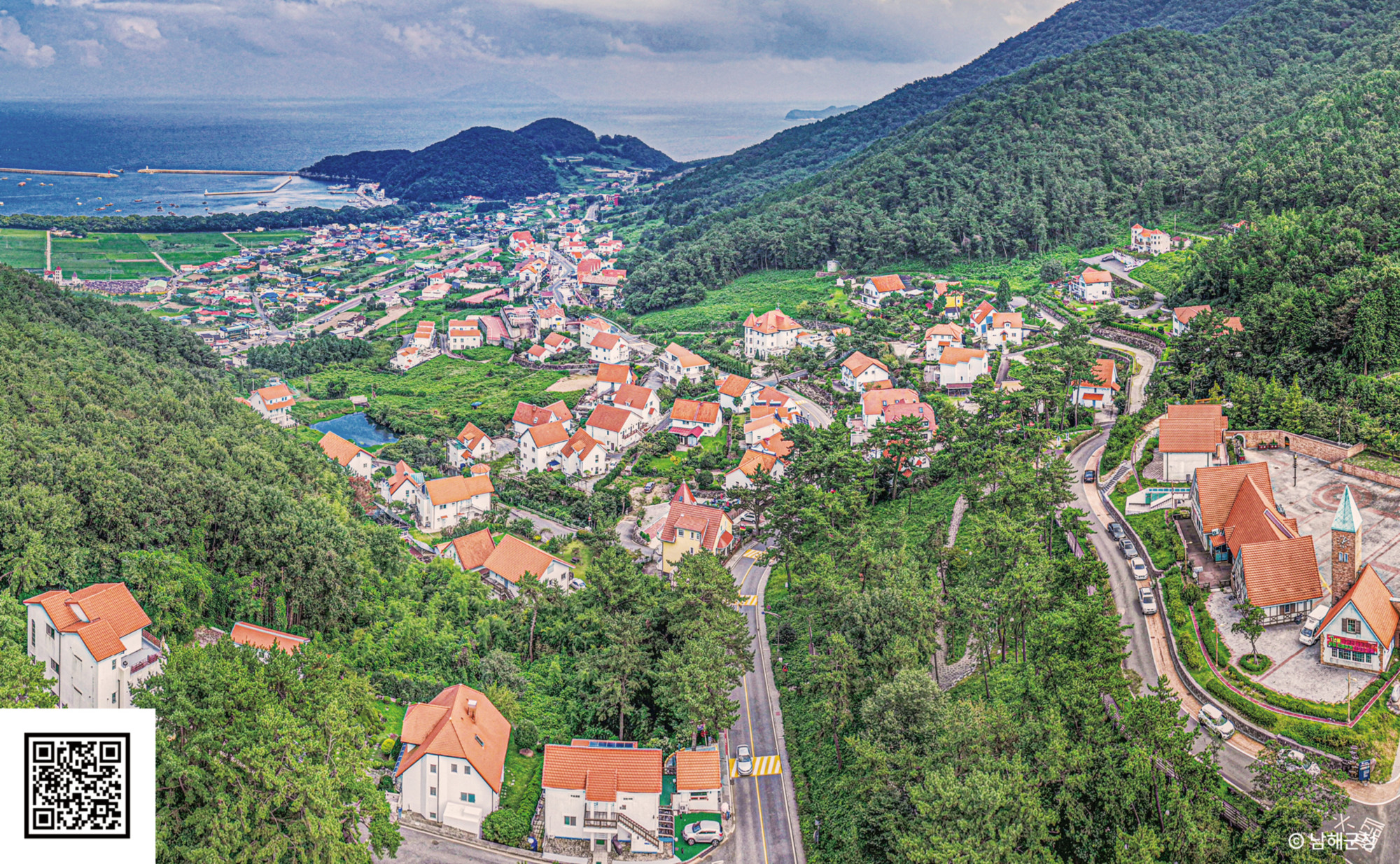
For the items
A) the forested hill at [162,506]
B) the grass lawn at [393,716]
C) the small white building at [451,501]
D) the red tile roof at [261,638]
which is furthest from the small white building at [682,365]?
the grass lawn at [393,716]

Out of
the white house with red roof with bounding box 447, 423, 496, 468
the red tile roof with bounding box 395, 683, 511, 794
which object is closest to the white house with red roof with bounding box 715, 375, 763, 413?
the white house with red roof with bounding box 447, 423, 496, 468

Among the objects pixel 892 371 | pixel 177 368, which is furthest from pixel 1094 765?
pixel 177 368

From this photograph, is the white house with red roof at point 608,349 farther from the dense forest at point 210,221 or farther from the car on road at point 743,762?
the dense forest at point 210,221

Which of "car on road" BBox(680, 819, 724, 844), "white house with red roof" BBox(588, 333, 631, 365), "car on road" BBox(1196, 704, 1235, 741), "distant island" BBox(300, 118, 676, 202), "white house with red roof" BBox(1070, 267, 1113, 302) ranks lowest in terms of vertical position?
"car on road" BBox(680, 819, 724, 844)

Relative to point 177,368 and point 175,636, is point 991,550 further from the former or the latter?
point 177,368

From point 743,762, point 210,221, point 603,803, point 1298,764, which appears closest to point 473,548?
point 743,762

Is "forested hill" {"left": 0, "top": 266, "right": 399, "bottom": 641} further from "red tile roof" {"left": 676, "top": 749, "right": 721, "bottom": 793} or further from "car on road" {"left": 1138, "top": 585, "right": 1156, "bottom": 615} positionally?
"car on road" {"left": 1138, "top": 585, "right": 1156, "bottom": 615}

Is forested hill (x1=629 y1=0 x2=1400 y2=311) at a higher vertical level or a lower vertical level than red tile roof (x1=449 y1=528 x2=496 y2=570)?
higher
